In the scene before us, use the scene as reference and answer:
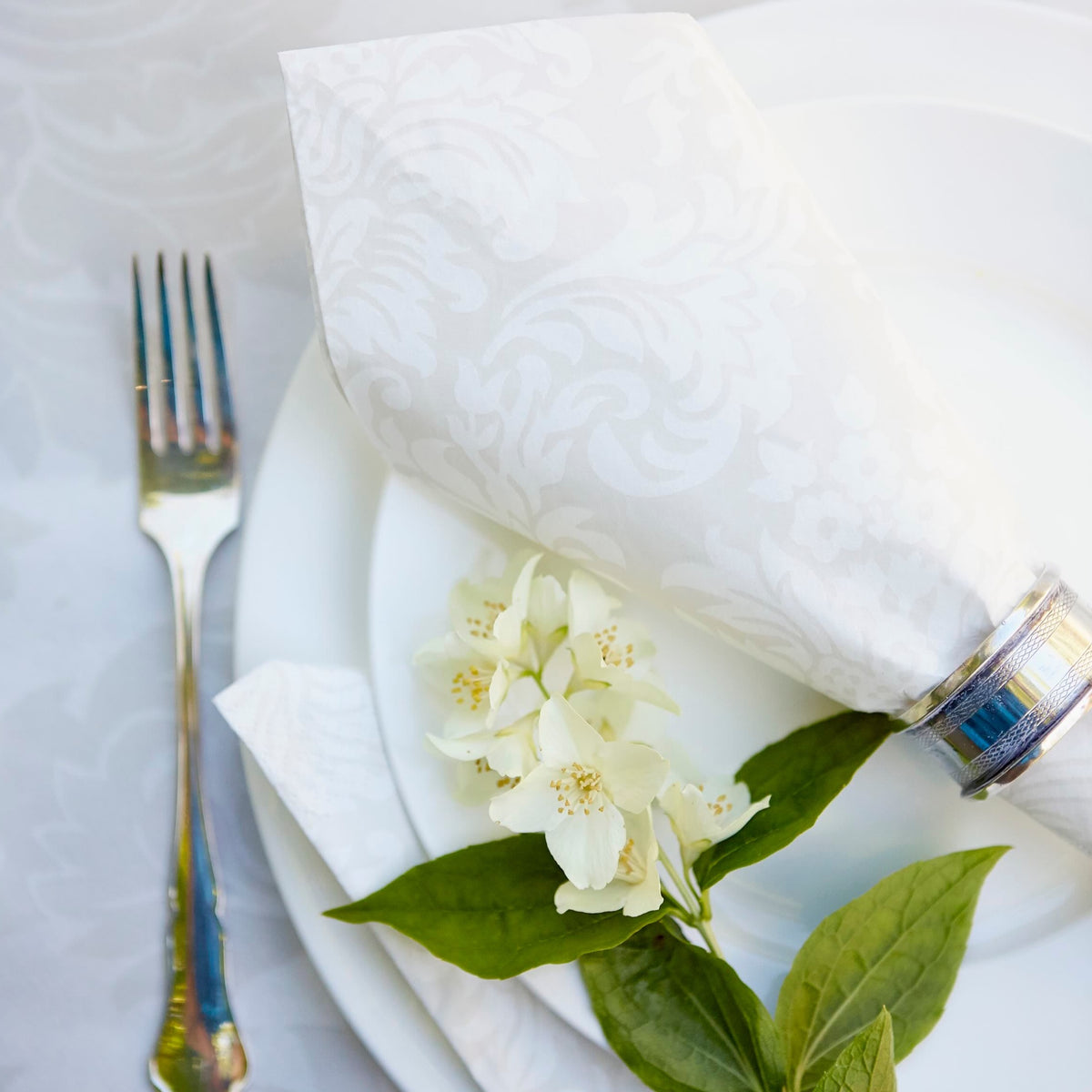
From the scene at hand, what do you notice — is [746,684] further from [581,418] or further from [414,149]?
[414,149]

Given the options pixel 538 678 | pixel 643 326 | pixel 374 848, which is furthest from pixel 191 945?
pixel 643 326

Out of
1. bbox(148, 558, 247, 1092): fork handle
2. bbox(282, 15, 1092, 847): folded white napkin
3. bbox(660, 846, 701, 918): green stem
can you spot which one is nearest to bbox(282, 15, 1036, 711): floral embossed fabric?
bbox(282, 15, 1092, 847): folded white napkin

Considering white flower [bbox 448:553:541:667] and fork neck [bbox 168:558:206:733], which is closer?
white flower [bbox 448:553:541:667]

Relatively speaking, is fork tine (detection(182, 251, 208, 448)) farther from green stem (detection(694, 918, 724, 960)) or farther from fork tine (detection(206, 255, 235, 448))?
green stem (detection(694, 918, 724, 960))

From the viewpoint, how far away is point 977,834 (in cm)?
42

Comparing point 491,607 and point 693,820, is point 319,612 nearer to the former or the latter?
point 491,607

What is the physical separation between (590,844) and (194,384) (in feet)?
1.02

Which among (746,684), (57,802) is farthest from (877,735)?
(57,802)

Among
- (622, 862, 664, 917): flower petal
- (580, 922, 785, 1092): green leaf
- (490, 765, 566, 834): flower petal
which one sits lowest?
(580, 922, 785, 1092): green leaf

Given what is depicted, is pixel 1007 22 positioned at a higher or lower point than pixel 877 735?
higher

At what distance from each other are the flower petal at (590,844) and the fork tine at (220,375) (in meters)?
0.26

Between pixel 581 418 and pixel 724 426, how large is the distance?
0.05 m

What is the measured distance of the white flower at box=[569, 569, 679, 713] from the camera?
0.37 metres

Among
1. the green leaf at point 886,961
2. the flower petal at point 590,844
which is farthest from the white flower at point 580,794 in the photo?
the green leaf at point 886,961
